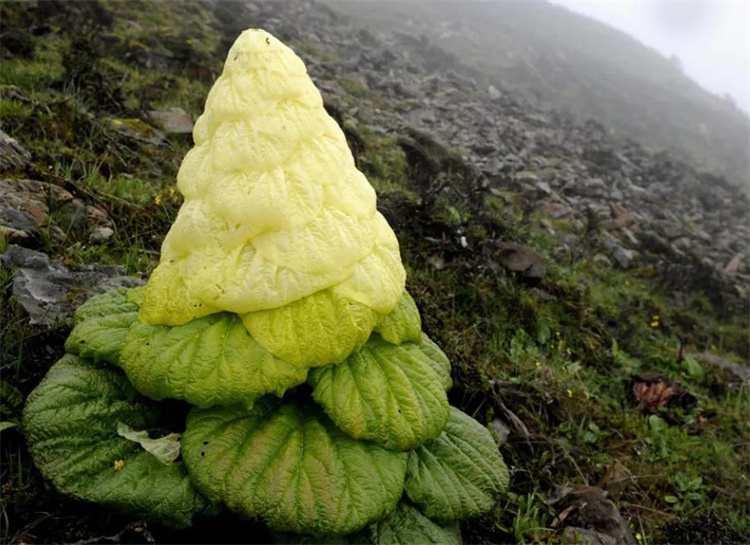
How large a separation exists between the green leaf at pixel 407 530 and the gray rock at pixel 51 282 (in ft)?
5.94

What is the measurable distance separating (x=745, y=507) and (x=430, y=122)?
37.8ft

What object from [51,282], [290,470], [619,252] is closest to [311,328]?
[290,470]

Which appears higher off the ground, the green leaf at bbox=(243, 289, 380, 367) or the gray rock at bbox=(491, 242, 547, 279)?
the green leaf at bbox=(243, 289, 380, 367)

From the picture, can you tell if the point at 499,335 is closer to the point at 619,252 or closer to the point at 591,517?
the point at 591,517

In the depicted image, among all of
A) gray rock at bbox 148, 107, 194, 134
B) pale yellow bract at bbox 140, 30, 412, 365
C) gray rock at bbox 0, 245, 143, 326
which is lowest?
gray rock at bbox 148, 107, 194, 134

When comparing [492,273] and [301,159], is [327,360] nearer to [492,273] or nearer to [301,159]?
[301,159]

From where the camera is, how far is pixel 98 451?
217cm

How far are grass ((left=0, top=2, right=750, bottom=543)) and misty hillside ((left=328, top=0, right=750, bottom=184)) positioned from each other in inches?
698

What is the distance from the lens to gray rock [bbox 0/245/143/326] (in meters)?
2.81

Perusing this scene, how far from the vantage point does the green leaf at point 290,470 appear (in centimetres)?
200

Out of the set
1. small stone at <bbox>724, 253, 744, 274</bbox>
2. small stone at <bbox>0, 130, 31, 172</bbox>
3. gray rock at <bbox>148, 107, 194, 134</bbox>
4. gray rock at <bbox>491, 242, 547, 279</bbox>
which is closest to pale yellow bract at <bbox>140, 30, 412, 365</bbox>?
small stone at <bbox>0, 130, 31, 172</bbox>

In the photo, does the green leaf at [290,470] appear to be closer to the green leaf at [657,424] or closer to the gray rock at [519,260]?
the green leaf at [657,424]

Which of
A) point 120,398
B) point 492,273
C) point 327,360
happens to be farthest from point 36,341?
point 492,273

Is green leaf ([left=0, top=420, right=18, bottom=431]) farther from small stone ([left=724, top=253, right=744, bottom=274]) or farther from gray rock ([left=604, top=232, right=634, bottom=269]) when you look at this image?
small stone ([left=724, top=253, right=744, bottom=274])
